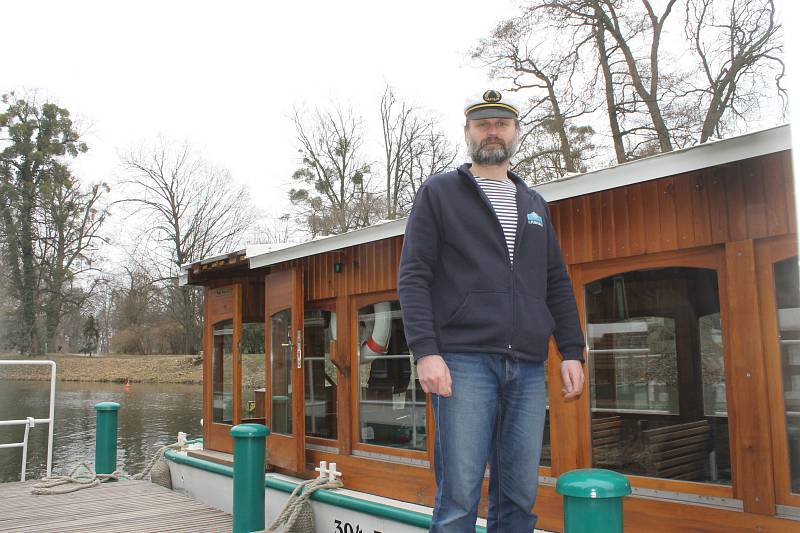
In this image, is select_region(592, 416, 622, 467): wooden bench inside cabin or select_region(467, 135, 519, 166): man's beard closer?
select_region(467, 135, 519, 166): man's beard

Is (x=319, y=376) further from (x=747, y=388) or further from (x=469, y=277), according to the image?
(x=469, y=277)

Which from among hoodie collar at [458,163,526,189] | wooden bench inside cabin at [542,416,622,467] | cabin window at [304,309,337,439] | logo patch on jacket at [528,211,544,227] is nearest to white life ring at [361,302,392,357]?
cabin window at [304,309,337,439]

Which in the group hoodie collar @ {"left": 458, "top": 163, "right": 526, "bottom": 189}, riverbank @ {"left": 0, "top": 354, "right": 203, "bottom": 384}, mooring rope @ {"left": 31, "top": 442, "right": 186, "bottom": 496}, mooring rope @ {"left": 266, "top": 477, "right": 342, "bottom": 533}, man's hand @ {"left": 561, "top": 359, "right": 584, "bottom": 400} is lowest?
mooring rope @ {"left": 31, "top": 442, "right": 186, "bottom": 496}

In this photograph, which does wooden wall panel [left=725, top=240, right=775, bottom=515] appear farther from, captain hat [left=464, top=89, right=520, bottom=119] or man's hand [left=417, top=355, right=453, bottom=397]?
man's hand [left=417, top=355, right=453, bottom=397]

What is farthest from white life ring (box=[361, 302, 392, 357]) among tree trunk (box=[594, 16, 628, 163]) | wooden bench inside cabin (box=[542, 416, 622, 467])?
tree trunk (box=[594, 16, 628, 163])

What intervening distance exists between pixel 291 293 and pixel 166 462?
9.28 feet

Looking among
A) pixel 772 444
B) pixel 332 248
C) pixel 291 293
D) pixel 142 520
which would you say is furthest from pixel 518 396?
pixel 142 520

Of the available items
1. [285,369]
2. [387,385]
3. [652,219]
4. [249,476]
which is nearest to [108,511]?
[285,369]

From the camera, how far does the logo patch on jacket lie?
2441 millimetres

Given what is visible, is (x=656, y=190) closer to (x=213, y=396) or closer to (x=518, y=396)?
(x=518, y=396)

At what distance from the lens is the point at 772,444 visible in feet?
10.5

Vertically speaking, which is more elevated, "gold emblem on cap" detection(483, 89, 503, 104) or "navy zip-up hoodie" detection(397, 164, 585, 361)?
"gold emblem on cap" detection(483, 89, 503, 104)

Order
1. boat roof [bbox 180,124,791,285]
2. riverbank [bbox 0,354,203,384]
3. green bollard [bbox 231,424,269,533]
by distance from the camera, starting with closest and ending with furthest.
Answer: boat roof [bbox 180,124,791,285] < green bollard [bbox 231,424,269,533] < riverbank [bbox 0,354,203,384]

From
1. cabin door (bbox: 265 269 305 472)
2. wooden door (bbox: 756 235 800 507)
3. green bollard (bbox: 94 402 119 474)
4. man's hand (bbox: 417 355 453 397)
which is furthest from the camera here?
green bollard (bbox: 94 402 119 474)
